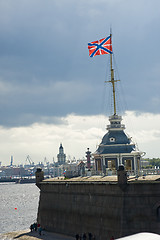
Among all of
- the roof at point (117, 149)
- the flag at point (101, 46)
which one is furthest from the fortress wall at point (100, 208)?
the flag at point (101, 46)

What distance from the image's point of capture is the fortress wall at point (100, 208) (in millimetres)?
34906

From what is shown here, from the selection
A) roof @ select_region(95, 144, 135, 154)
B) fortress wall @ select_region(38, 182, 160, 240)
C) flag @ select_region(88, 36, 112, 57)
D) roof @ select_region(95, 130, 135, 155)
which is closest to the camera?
fortress wall @ select_region(38, 182, 160, 240)

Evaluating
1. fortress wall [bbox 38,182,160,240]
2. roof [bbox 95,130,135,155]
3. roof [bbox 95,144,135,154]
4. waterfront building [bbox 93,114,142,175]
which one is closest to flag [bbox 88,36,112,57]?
waterfront building [bbox 93,114,142,175]

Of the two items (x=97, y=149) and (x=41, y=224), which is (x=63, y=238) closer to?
(x=41, y=224)

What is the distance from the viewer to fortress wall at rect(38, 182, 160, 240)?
34.9 meters

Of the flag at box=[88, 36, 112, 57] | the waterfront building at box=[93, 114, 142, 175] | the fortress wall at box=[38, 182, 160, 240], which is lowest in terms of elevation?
the fortress wall at box=[38, 182, 160, 240]

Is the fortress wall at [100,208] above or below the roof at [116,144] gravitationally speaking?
below

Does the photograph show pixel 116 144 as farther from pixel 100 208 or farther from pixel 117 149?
pixel 100 208

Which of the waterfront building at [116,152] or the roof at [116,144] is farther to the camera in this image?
the roof at [116,144]

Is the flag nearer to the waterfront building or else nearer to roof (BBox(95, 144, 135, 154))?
the waterfront building

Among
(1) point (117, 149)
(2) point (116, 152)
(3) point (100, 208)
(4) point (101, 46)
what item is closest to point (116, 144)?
(1) point (117, 149)

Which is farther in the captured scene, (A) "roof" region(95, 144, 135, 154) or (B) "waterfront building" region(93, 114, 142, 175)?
(A) "roof" region(95, 144, 135, 154)

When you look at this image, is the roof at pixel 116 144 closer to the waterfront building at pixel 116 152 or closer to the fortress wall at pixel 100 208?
the waterfront building at pixel 116 152

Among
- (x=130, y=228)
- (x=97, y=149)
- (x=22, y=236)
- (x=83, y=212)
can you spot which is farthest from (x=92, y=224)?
(x=97, y=149)
